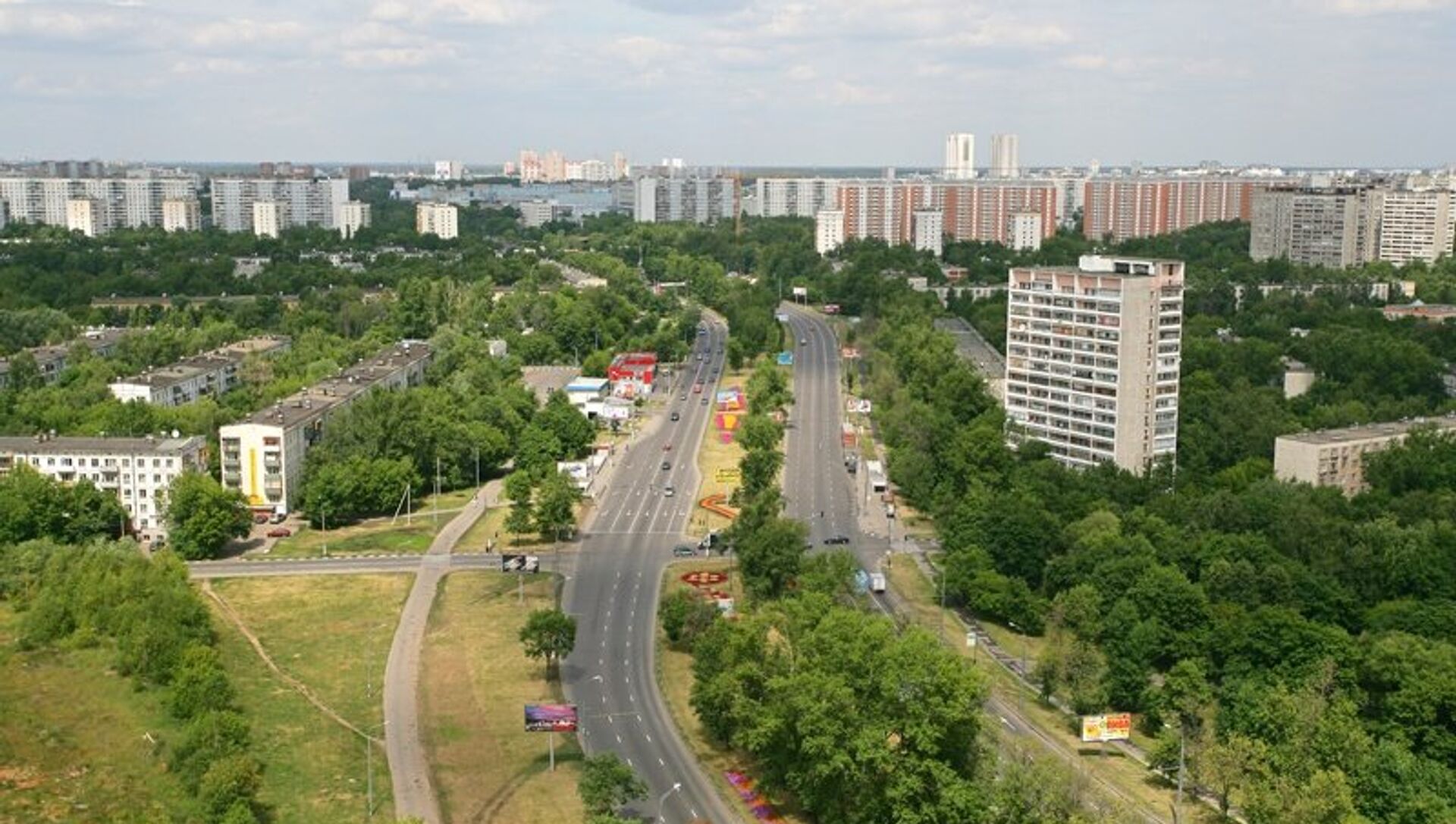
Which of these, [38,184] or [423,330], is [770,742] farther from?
[38,184]

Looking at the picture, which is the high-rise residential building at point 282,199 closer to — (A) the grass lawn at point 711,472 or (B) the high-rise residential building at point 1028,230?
(B) the high-rise residential building at point 1028,230

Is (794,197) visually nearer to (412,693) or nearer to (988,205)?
(988,205)

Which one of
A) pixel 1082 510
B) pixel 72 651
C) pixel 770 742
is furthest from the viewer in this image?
pixel 1082 510

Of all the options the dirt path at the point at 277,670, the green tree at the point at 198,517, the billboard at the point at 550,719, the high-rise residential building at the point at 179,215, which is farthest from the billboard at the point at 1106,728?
the high-rise residential building at the point at 179,215

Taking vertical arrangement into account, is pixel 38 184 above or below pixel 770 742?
above

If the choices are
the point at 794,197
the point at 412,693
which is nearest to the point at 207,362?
the point at 412,693

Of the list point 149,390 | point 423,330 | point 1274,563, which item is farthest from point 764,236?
point 1274,563
